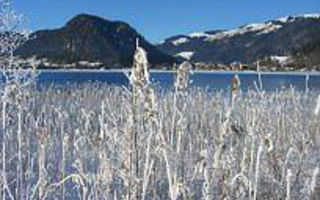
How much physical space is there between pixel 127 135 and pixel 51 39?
585 ft

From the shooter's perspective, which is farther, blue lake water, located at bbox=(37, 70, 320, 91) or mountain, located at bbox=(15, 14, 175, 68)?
mountain, located at bbox=(15, 14, 175, 68)

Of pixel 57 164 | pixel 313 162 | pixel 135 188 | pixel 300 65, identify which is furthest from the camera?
pixel 300 65

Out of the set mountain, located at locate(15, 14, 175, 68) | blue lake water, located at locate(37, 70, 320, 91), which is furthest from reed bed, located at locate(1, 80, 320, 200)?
mountain, located at locate(15, 14, 175, 68)

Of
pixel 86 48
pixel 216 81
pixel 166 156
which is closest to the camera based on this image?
pixel 166 156

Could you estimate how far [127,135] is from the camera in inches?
130

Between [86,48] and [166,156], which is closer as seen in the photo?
[166,156]

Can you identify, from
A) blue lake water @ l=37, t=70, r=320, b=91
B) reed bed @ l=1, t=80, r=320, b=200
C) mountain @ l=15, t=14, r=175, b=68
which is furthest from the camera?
mountain @ l=15, t=14, r=175, b=68

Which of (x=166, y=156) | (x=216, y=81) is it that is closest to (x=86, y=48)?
(x=216, y=81)

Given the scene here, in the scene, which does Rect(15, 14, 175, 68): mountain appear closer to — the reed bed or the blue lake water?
the blue lake water

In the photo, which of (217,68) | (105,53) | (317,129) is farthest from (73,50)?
(317,129)

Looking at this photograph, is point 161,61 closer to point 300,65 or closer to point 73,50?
point 73,50

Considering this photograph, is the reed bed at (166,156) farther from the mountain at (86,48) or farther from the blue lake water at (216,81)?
the mountain at (86,48)

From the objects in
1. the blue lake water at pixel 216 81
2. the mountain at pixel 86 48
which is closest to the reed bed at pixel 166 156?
the blue lake water at pixel 216 81

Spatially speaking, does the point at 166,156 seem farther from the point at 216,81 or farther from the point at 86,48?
the point at 86,48
